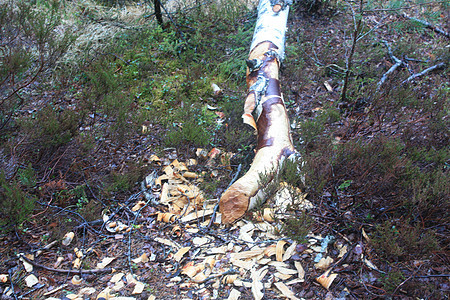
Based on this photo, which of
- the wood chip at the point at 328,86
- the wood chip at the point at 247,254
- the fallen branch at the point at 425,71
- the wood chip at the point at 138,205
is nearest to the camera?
the wood chip at the point at 247,254

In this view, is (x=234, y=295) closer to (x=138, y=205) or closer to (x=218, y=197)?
(x=218, y=197)

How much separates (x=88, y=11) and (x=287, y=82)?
418 centimetres

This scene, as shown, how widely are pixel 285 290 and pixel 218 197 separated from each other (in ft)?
3.86

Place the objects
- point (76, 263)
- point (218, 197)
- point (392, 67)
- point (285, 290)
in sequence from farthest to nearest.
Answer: point (392, 67)
point (218, 197)
point (76, 263)
point (285, 290)

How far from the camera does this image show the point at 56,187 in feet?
9.49

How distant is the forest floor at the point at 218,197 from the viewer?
84.9 inches

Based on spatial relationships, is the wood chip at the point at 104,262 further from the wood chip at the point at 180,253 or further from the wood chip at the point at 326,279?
the wood chip at the point at 326,279

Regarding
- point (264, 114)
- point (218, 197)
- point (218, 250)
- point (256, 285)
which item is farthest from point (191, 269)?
point (264, 114)

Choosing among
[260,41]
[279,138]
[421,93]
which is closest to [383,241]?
[279,138]

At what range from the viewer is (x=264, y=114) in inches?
137

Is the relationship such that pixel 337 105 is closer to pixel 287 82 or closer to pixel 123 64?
pixel 287 82

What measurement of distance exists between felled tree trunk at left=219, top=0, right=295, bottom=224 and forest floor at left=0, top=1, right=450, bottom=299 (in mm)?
173

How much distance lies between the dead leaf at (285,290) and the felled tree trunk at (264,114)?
2.33 feet

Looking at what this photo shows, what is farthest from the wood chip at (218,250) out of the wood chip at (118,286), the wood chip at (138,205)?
the wood chip at (138,205)
